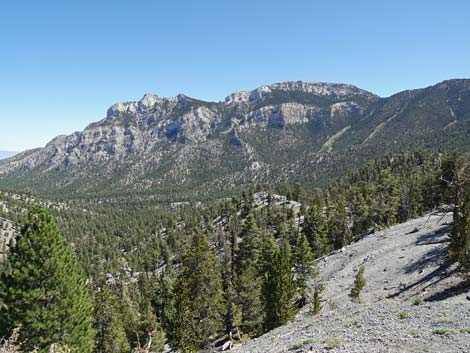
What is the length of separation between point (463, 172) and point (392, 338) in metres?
30.0

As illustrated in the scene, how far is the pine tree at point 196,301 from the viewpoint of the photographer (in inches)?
1184

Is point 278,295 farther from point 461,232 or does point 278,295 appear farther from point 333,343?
point 333,343

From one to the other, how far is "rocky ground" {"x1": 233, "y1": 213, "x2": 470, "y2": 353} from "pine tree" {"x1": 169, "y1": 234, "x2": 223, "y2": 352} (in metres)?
4.40

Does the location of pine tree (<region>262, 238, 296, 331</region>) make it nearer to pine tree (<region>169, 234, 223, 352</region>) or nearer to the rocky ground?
the rocky ground

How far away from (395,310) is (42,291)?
22031 mm

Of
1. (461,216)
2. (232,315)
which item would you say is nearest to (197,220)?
(232,315)

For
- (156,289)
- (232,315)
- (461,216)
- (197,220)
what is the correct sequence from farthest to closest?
1. (197,220)
2. (156,289)
3. (232,315)
4. (461,216)

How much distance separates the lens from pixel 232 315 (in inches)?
1463

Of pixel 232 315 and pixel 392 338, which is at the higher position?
pixel 392 338

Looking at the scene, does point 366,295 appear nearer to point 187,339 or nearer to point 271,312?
point 271,312

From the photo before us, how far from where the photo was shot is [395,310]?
21.5m

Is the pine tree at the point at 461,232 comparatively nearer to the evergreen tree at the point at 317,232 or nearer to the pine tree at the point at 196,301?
the pine tree at the point at 196,301

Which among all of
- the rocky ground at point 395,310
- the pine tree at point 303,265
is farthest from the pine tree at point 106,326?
the pine tree at point 303,265

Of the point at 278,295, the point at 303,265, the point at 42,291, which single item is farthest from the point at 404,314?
the point at 303,265
